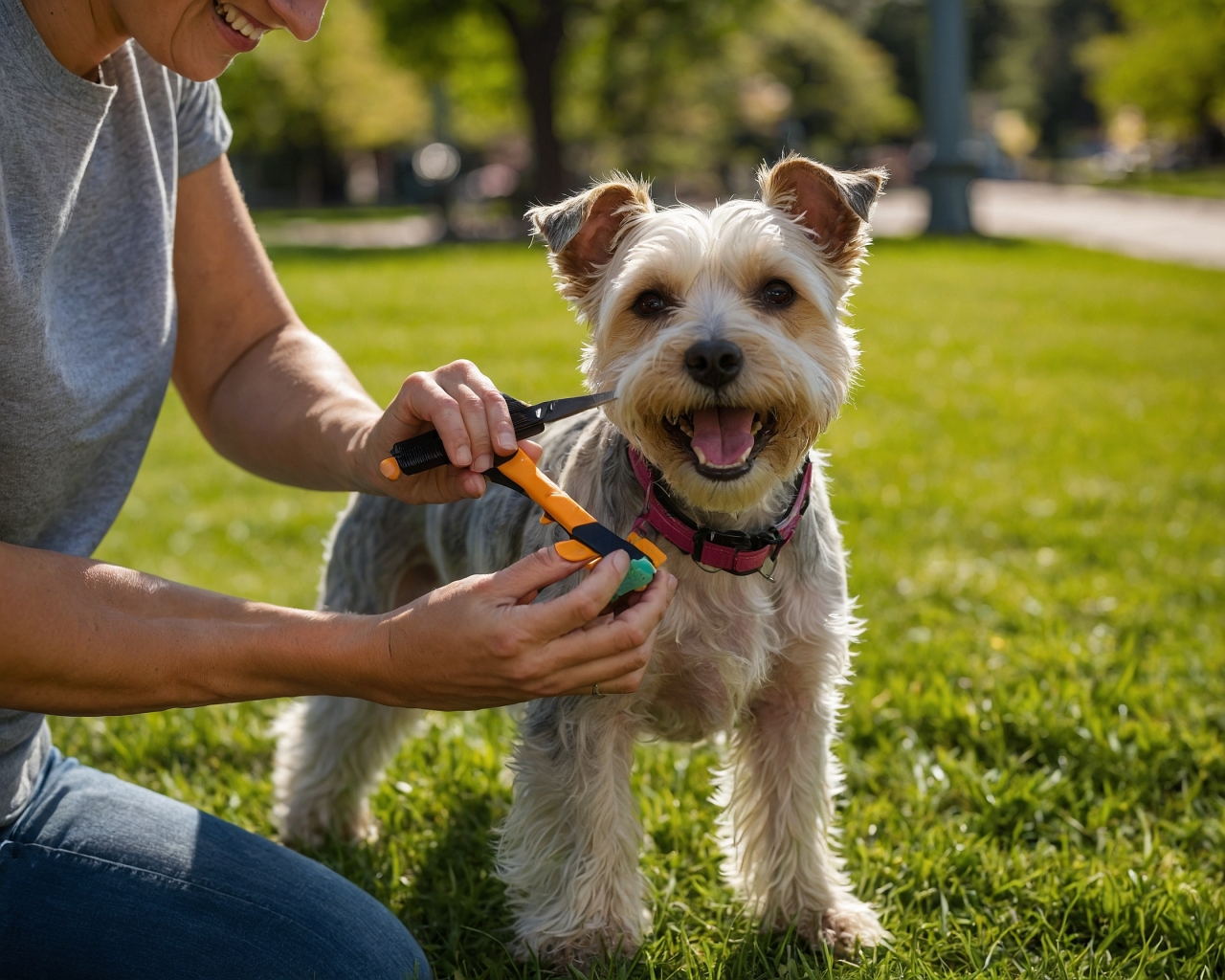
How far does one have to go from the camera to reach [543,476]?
2.52m

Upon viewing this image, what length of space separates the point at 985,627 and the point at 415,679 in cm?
345

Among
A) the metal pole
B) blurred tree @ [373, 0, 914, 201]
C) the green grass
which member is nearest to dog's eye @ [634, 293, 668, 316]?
blurred tree @ [373, 0, 914, 201]

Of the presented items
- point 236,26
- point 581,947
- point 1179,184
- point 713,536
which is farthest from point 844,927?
point 1179,184

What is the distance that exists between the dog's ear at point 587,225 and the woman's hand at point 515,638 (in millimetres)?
1132

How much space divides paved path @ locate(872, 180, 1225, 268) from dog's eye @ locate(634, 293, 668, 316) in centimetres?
1810

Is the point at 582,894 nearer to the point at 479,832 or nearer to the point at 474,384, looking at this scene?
the point at 479,832

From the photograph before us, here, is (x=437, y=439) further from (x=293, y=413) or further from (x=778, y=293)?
(x=778, y=293)

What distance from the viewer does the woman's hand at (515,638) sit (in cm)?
217

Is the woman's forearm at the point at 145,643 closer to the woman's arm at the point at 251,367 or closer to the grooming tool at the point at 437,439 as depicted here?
the grooming tool at the point at 437,439

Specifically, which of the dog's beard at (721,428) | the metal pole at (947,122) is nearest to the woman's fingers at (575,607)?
the dog's beard at (721,428)

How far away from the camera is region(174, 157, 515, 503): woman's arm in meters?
3.04

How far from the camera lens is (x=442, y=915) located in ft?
11.0

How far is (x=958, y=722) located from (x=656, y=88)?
40.7m

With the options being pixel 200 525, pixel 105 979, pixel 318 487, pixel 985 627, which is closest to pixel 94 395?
pixel 318 487
